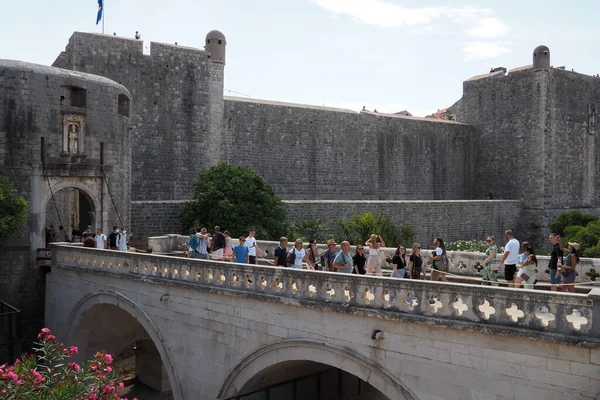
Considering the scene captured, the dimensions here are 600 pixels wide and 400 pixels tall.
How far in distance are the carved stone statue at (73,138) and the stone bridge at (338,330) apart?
10.6 ft

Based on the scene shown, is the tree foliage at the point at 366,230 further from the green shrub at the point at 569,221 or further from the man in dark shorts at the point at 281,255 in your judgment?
the green shrub at the point at 569,221

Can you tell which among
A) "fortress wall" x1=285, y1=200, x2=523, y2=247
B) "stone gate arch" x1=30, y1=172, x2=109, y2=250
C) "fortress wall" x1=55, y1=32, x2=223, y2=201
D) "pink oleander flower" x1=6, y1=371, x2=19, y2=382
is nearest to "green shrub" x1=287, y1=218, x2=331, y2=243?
"fortress wall" x1=285, y1=200, x2=523, y2=247

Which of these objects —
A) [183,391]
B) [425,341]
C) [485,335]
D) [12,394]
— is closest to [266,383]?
[183,391]

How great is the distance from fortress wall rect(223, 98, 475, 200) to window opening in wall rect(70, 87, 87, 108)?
10.3 m

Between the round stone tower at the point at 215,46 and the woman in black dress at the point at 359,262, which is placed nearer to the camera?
the woman in black dress at the point at 359,262

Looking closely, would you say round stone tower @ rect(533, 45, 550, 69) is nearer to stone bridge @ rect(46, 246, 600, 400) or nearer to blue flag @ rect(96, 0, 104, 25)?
blue flag @ rect(96, 0, 104, 25)

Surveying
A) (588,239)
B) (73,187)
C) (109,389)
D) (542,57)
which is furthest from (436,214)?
(109,389)

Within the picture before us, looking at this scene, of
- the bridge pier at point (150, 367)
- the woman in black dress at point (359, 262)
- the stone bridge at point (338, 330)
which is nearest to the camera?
the stone bridge at point (338, 330)

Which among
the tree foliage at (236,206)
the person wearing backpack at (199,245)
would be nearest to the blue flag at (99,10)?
the tree foliage at (236,206)

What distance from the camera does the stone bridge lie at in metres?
7.25

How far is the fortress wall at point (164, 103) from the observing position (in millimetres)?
23938

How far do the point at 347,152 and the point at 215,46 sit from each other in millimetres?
9046

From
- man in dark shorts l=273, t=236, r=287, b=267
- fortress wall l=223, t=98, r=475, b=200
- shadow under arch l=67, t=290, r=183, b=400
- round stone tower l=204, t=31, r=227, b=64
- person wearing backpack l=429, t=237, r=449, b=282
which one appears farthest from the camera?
fortress wall l=223, t=98, r=475, b=200

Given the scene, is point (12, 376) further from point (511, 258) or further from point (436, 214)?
point (436, 214)
